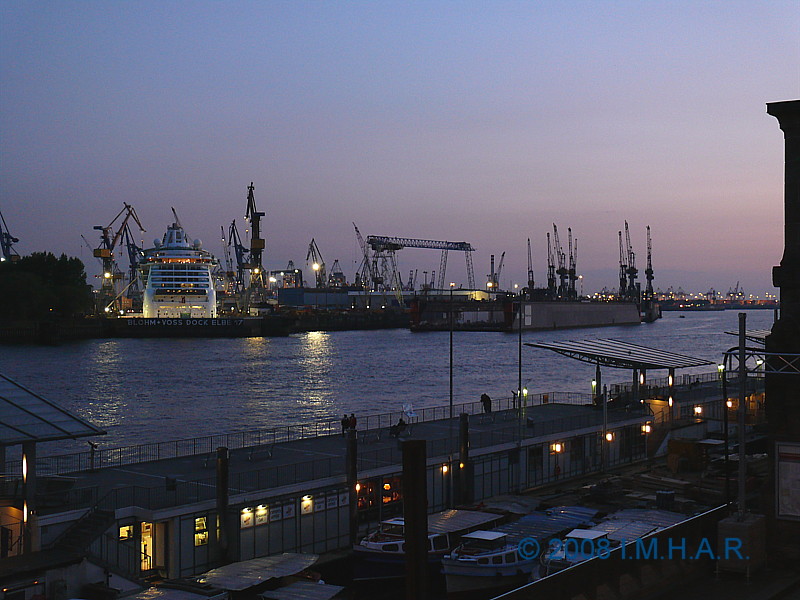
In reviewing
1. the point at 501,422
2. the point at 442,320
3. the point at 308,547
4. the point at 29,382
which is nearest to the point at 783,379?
the point at 308,547

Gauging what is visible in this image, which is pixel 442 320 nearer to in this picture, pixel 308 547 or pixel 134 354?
pixel 134 354

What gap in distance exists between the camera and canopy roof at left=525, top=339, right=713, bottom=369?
33906mm

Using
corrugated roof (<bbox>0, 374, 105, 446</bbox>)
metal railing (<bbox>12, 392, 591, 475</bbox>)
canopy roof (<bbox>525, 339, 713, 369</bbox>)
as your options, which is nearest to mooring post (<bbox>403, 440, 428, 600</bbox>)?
corrugated roof (<bbox>0, 374, 105, 446</bbox>)

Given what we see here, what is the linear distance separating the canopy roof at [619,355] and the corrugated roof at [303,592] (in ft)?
55.8

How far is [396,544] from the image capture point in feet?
67.1

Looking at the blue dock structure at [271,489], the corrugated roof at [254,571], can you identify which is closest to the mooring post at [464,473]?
the blue dock structure at [271,489]

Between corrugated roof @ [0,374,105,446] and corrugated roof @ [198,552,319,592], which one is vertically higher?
corrugated roof @ [0,374,105,446]

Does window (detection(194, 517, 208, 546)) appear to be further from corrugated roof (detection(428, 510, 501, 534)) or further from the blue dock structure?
corrugated roof (detection(428, 510, 501, 534))

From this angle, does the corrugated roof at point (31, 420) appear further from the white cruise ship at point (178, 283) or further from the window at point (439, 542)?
the white cruise ship at point (178, 283)

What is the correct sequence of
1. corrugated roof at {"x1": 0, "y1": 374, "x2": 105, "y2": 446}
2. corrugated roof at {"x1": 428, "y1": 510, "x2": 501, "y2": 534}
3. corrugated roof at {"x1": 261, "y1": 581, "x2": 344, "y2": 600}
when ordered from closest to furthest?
corrugated roof at {"x1": 0, "y1": 374, "x2": 105, "y2": 446} → corrugated roof at {"x1": 261, "y1": 581, "x2": 344, "y2": 600} → corrugated roof at {"x1": 428, "y1": 510, "x2": 501, "y2": 534}

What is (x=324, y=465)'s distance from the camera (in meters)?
23.8

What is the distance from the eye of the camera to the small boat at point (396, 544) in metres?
20.2

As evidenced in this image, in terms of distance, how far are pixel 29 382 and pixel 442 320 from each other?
4672 inches

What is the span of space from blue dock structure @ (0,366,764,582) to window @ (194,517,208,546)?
0.02 metres
